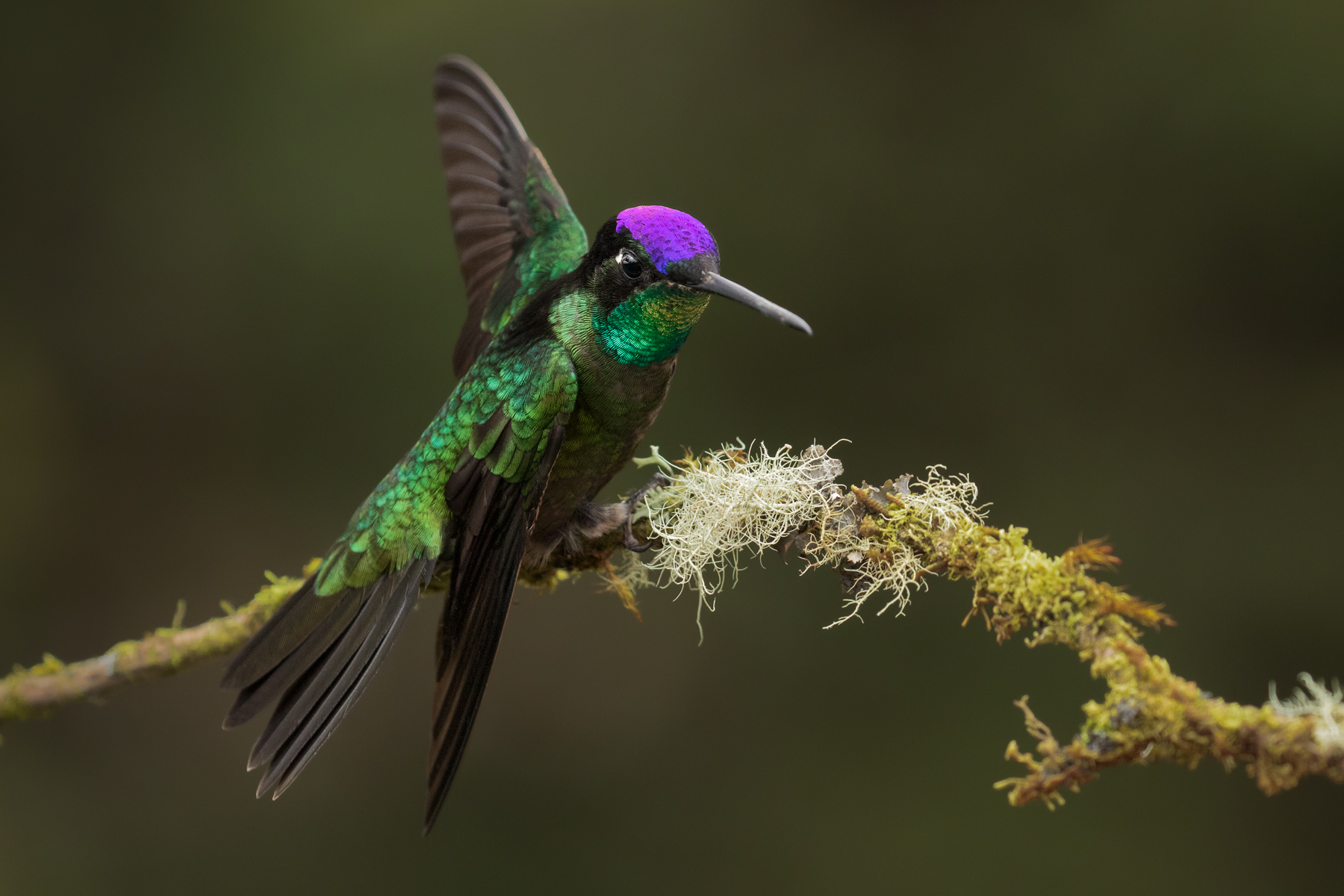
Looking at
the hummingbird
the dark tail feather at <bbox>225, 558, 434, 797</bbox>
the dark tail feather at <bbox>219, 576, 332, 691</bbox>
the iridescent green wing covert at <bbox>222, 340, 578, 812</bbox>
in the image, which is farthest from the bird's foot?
the dark tail feather at <bbox>219, 576, 332, 691</bbox>

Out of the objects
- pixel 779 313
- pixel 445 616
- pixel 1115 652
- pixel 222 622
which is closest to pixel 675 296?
pixel 779 313

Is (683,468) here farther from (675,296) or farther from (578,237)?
(578,237)

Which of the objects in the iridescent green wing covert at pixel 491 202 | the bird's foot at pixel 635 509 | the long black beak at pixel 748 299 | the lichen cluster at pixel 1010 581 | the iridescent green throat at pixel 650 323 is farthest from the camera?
the iridescent green wing covert at pixel 491 202

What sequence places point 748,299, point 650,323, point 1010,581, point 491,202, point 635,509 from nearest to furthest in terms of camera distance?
point 1010,581, point 748,299, point 650,323, point 635,509, point 491,202

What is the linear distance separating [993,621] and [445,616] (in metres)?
0.63

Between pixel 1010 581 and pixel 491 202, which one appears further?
pixel 491 202

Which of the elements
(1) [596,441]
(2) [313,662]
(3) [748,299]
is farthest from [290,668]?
(3) [748,299]

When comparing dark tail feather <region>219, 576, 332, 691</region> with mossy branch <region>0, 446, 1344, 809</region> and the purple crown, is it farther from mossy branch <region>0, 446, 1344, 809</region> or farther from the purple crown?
the purple crown

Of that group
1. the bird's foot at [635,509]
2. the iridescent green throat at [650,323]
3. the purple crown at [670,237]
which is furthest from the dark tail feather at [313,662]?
the purple crown at [670,237]

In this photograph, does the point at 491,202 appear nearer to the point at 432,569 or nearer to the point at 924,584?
the point at 432,569

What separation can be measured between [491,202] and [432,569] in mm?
771

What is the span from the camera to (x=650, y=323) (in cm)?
119

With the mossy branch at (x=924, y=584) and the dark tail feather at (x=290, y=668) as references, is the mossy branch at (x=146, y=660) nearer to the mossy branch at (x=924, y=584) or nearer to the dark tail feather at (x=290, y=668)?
the mossy branch at (x=924, y=584)

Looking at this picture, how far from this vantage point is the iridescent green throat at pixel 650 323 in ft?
3.84
